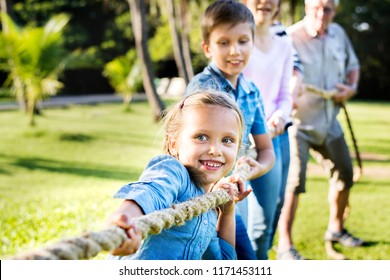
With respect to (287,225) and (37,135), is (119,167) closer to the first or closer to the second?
(37,135)

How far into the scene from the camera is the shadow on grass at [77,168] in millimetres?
7432

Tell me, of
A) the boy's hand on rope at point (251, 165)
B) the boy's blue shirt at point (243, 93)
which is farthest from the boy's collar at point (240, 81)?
the boy's hand on rope at point (251, 165)

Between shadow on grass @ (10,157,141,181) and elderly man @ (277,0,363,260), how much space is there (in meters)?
3.37

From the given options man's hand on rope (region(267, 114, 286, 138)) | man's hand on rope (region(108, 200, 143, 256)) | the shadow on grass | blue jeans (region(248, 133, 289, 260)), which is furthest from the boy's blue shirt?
the shadow on grass

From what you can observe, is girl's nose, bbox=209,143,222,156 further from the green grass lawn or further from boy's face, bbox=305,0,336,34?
boy's face, bbox=305,0,336,34

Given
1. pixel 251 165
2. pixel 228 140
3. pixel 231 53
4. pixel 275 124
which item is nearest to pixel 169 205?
pixel 228 140

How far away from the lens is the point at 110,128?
12.9 meters

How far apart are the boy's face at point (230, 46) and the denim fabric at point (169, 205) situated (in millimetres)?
775

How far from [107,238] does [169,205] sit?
391 mm

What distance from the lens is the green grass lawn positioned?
14.0 ft

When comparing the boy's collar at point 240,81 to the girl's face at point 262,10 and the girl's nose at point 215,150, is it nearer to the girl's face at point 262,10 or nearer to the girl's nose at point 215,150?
the girl's face at point 262,10

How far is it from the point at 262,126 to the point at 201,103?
0.85 metres

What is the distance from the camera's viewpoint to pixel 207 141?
5.95 feet
